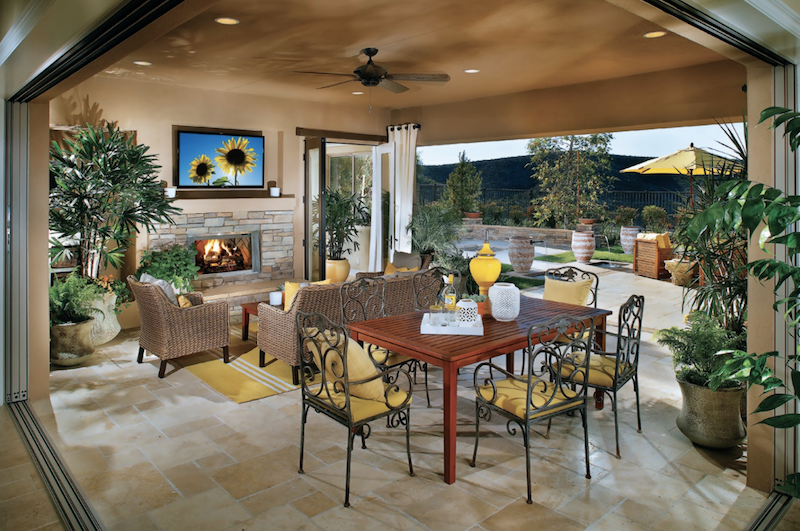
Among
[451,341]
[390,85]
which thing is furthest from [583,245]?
[451,341]

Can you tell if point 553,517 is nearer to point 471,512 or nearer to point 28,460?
point 471,512

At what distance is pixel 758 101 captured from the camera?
3043 millimetres

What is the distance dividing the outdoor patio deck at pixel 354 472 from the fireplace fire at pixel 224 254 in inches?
118

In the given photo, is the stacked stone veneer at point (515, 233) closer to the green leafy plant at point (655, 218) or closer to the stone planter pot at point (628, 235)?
the stone planter pot at point (628, 235)

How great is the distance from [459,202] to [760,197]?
9.77 m

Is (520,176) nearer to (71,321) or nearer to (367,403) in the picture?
(71,321)

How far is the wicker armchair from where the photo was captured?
16.2ft

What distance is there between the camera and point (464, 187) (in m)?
11.6

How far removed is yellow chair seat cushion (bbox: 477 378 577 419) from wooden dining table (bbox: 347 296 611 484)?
199 mm

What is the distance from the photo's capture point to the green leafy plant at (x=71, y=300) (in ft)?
17.1

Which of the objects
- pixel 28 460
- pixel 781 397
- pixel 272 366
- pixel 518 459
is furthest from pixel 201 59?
pixel 781 397

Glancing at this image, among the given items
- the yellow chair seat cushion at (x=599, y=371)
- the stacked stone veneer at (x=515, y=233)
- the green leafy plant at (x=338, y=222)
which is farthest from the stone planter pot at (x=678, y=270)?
the yellow chair seat cushion at (x=599, y=371)

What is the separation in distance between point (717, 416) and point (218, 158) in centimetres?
592

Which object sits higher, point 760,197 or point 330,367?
point 760,197
